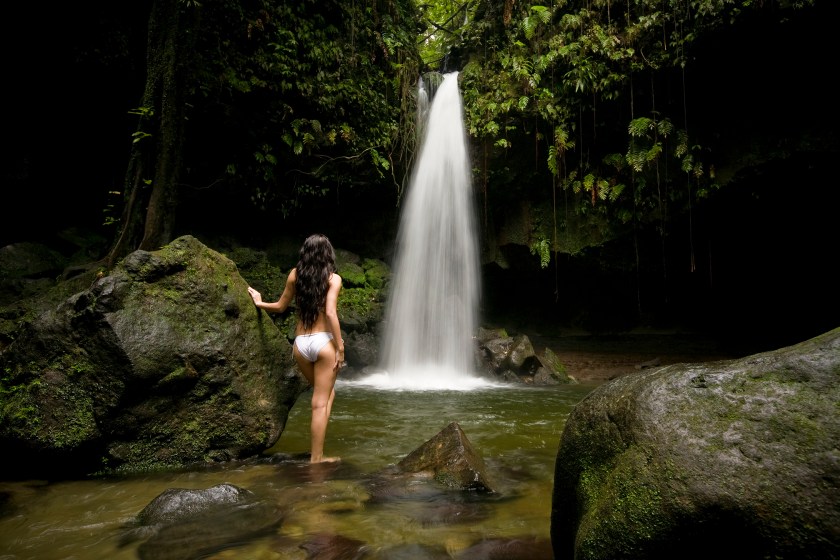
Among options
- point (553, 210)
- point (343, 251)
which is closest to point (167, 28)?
point (343, 251)

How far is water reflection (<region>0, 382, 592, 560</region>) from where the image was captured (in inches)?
108

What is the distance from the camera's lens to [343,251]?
13.4 meters

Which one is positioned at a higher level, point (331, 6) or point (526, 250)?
point (331, 6)

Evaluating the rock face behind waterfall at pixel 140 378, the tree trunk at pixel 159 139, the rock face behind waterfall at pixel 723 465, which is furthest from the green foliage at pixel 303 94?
the rock face behind waterfall at pixel 723 465

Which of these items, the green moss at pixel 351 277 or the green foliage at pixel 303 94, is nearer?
the green foliage at pixel 303 94

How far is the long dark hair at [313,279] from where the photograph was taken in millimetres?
4531

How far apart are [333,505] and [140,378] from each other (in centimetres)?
205

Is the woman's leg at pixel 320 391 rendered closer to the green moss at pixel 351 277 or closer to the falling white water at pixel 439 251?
the falling white water at pixel 439 251

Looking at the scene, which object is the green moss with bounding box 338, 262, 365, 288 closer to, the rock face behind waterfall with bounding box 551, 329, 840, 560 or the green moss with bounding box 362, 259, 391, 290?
the green moss with bounding box 362, 259, 391, 290

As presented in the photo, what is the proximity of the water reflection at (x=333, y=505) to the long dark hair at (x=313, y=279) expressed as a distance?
1.42 m

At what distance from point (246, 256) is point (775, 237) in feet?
43.3

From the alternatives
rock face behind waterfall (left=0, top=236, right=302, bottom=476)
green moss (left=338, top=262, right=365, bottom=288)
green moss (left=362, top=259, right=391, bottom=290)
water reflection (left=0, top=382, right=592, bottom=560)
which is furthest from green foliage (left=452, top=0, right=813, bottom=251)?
rock face behind waterfall (left=0, top=236, right=302, bottom=476)

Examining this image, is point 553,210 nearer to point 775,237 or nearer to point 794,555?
point 775,237

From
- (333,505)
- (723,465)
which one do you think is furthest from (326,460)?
(723,465)
